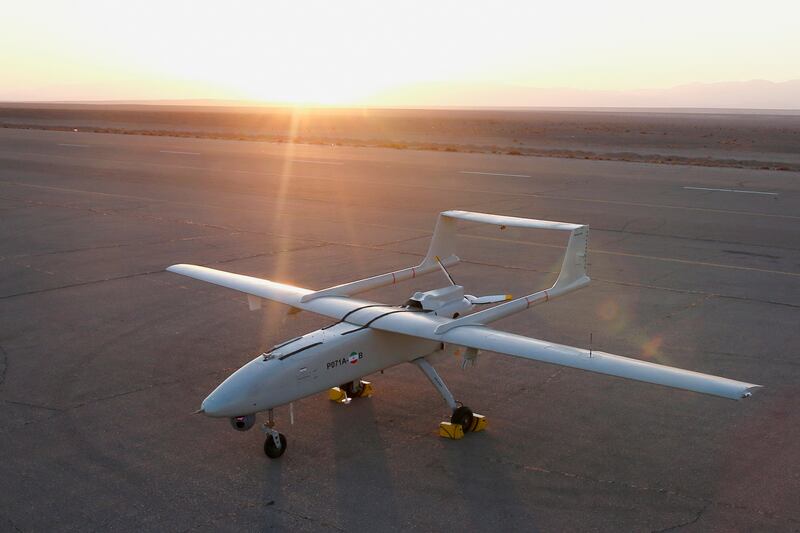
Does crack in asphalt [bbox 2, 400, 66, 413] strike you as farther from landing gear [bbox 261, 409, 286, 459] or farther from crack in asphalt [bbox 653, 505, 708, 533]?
crack in asphalt [bbox 653, 505, 708, 533]

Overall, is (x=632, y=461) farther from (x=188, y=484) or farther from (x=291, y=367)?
(x=188, y=484)

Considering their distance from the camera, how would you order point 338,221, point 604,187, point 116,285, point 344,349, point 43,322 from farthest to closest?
point 604,187 < point 338,221 < point 116,285 < point 43,322 < point 344,349

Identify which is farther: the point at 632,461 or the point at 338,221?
the point at 338,221

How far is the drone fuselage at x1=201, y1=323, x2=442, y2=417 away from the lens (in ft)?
30.7

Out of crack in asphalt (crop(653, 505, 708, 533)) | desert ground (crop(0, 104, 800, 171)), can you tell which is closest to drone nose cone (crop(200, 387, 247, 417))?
crack in asphalt (crop(653, 505, 708, 533))

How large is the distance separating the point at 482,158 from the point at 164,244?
30.8m

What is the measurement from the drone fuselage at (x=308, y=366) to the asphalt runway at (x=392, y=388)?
955 millimetres

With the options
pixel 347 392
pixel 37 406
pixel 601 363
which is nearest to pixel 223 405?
pixel 347 392

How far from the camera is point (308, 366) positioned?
9.89 m

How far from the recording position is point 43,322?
52.2 feet

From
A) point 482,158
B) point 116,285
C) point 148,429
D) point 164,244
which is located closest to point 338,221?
point 164,244

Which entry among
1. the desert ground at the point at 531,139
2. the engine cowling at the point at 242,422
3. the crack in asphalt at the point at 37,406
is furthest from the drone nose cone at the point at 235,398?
the desert ground at the point at 531,139

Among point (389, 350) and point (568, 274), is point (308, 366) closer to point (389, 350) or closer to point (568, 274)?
point (389, 350)

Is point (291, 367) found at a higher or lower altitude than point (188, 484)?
higher
